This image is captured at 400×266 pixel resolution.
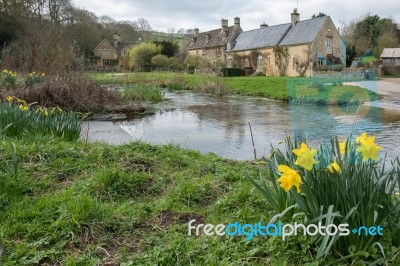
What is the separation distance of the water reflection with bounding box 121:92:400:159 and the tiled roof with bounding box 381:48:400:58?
31.4 meters

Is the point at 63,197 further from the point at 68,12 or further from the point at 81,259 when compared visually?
the point at 68,12

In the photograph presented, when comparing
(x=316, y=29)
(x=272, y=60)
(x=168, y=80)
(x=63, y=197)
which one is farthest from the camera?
(x=272, y=60)

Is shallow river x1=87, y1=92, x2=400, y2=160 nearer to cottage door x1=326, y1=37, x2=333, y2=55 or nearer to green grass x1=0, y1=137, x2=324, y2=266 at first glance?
green grass x1=0, y1=137, x2=324, y2=266

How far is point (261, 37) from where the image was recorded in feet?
138

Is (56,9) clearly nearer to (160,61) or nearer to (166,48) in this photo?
(160,61)

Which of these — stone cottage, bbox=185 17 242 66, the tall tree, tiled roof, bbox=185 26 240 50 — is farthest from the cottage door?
the tall tree

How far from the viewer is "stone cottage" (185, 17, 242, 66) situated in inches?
1860

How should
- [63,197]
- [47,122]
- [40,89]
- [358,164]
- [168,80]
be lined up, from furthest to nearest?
[168,80]
[40,89]
[47,122]
[63,197]
[358,164]

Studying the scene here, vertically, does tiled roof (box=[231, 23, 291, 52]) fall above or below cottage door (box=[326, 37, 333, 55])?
above

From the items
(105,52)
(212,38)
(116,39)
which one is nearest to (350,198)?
(212,38)

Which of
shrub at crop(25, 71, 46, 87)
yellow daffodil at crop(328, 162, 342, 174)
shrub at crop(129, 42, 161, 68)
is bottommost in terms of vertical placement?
yellow daffodil at crop(328, 162, 342, 174)

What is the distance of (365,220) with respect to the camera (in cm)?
198

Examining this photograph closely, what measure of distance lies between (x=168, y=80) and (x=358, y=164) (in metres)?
22.4

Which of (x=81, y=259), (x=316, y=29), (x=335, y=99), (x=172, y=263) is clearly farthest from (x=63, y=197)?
(x=316, y=29)
